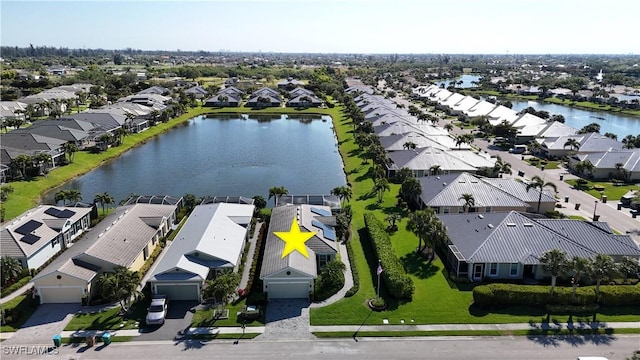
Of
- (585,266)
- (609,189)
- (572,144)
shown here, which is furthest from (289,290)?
(572,144)

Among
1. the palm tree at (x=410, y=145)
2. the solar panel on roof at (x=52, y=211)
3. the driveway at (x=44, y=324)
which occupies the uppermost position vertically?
the palm tree at (x=410, y=145)

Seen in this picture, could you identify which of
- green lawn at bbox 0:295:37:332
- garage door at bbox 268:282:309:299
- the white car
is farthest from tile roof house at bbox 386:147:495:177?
green lawn at bbox 0:295:37:332

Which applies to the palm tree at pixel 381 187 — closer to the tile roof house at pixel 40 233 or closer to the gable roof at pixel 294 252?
the gable roof at pixel 294 252

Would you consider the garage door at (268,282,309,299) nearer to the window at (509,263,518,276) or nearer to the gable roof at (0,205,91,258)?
the window at (509,263,518,276)

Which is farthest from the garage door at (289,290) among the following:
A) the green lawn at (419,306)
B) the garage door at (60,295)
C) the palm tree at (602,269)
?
the palm tree at (602,269)

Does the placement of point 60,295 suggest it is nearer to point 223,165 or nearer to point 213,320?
point 213,320

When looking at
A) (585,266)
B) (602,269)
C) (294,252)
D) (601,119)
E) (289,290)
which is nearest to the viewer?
(602,269)

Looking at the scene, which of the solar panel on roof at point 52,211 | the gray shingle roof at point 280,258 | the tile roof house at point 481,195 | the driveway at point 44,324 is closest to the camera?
the driveway at point 44,324
